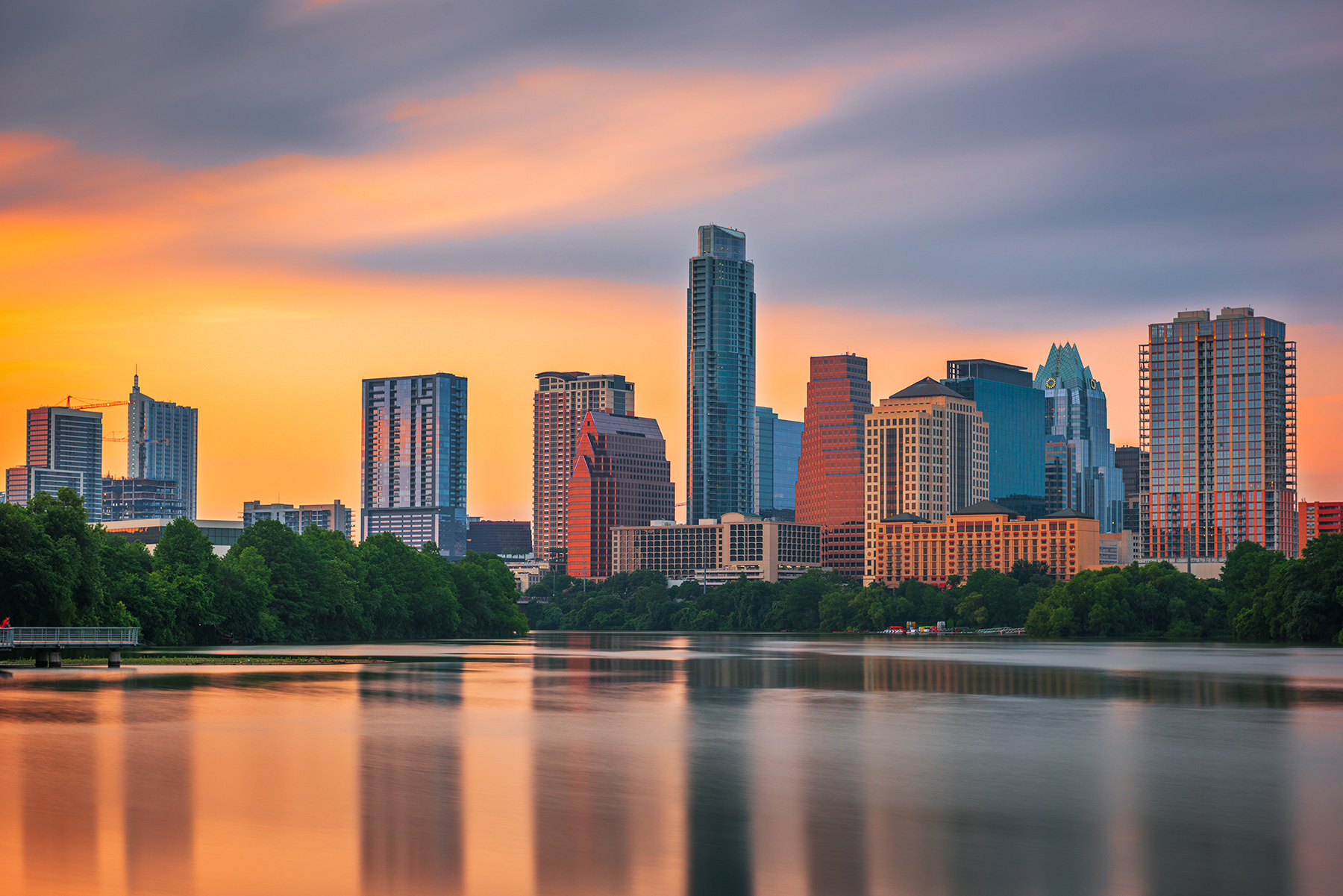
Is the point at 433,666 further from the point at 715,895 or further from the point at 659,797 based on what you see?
the point at 715,895

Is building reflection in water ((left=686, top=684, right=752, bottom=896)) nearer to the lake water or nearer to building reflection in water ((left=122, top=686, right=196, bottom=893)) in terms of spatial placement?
the lake water

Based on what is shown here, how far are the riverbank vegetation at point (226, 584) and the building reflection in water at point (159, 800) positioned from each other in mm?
38504

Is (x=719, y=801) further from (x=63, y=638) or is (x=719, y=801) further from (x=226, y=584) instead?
(x=226, y=584)

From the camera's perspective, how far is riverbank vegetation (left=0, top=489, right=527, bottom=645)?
94.9m

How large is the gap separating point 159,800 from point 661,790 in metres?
12.8

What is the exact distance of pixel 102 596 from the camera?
342ft

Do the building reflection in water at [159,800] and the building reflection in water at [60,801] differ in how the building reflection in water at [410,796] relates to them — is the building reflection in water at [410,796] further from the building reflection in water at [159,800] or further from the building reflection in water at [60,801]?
the building reflection in water at [60,801]

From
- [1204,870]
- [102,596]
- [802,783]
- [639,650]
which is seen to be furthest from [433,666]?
[1204,870]

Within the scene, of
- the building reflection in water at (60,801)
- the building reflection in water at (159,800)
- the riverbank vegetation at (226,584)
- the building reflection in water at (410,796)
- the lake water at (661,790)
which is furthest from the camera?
the riverbank vegetation at (226,584)

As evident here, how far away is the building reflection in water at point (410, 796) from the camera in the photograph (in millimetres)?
27625

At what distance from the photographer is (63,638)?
9300 cm

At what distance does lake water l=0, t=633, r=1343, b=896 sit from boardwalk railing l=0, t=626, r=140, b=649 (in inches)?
472

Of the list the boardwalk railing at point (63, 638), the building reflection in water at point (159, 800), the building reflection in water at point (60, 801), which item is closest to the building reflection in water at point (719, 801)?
the building reflection in water at point (159, 800)

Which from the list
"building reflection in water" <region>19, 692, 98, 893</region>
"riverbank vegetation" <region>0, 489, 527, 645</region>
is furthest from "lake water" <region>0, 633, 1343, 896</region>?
"riverbank vegetation" <region>0, 489, 527, 645</region>
